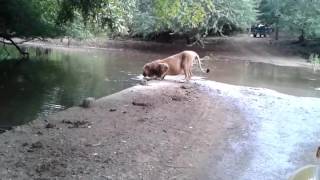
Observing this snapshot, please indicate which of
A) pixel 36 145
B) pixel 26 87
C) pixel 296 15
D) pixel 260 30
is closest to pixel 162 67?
pixel 26 87

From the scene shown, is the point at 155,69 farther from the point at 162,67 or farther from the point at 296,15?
the point at 296,15

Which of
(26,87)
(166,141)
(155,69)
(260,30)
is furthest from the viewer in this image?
(260,30)

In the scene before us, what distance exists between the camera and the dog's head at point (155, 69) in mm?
17359

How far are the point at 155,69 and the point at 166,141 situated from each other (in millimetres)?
8943

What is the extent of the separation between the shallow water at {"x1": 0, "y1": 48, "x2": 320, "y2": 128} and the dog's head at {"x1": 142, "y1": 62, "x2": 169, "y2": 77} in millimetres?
1057

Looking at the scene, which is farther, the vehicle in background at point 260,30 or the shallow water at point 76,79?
the vehicle in background at point 260,30

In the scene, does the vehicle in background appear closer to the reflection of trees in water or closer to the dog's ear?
the reflection of trees in water

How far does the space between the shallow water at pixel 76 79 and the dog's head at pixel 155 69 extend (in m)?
1.06

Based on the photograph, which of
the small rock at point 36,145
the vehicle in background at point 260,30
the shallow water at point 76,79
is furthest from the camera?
the vehicle in background at point 260,30

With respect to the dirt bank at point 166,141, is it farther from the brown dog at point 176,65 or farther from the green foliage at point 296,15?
the green foliage at point 296,15

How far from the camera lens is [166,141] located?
881 centimetres

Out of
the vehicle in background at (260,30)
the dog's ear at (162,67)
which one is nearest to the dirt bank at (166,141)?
the dog's ear at (162,67)

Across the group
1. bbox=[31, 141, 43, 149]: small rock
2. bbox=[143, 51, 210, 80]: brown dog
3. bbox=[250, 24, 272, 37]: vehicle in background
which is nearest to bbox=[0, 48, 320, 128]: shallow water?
bbox=[143, 51, 210, 80]: brown dog

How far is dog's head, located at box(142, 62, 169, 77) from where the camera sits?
683 inches
